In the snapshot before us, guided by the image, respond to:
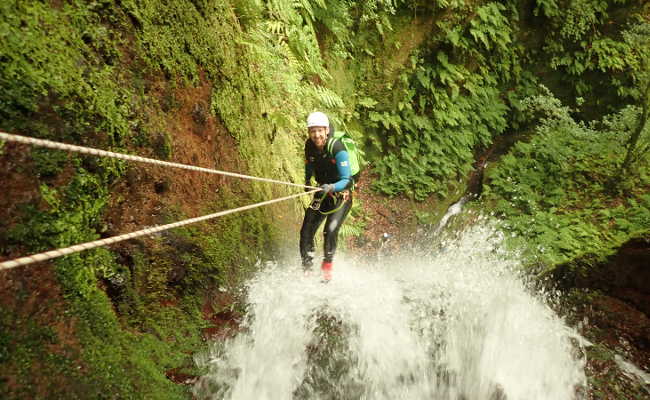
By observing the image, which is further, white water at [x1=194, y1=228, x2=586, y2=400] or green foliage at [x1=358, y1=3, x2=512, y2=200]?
green foliage at [x1=358, y1=3, x2=512, y2=200]

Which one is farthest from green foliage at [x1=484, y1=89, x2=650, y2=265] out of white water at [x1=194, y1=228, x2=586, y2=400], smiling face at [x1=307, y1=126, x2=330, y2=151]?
smiling face at [x1=307, y1=126, x2=330, y2=151]

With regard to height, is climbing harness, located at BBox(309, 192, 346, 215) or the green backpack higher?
the green backpack

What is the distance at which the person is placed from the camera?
4.70m

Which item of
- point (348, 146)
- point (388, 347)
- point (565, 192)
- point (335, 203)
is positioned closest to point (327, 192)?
point (335, 203)

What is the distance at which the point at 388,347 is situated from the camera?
160 inches

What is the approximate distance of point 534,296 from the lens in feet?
19.5

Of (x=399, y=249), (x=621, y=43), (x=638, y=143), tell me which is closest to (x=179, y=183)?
(x=399, y=249)

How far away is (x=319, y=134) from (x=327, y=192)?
72cm

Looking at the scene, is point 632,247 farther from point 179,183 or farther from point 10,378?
point 10,378

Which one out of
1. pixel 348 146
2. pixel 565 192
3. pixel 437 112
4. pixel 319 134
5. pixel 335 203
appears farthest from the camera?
pixel 437 112

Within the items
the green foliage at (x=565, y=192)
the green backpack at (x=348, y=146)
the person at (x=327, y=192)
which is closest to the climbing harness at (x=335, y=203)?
the person at (x=327, y=192)

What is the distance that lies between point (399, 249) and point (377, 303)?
5.08m

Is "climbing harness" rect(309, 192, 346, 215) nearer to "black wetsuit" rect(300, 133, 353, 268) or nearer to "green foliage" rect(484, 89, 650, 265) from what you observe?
"black wetsuit" rect(300, 133, 353, 268)

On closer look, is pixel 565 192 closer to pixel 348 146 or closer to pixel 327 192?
pixel 348 146
